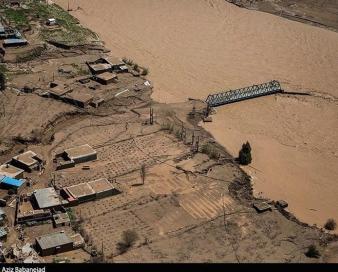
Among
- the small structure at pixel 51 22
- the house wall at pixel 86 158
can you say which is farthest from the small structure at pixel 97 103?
the small structure at pixel 51 22

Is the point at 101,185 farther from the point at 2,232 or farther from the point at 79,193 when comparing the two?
the point at 2,232

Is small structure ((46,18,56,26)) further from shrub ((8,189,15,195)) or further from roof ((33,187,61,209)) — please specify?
roof ((33,187,61,209))

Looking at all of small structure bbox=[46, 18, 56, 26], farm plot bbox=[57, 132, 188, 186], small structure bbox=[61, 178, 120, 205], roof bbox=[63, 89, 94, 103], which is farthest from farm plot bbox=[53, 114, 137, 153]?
small structure bbox=[46, 18, 56, 26]

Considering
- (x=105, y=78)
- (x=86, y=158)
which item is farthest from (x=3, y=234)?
(x=105, y=78)

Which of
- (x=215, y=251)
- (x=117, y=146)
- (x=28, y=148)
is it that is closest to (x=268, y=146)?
(x=117, y=146)

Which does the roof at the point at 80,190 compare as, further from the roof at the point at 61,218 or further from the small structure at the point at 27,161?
the small structure at the point at 27,161

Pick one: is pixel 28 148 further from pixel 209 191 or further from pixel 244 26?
pixel 244 26
